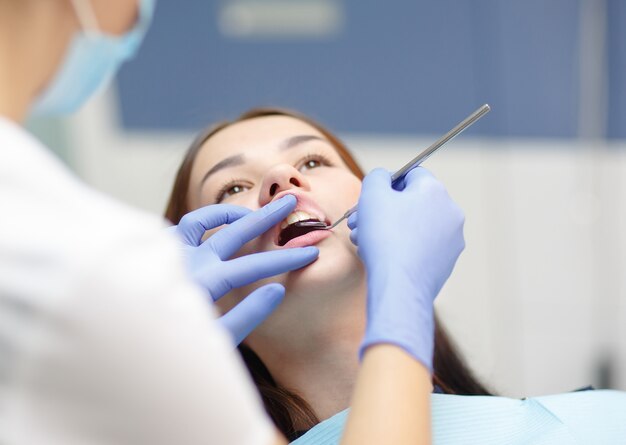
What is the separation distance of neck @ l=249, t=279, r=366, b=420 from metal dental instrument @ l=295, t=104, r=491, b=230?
11cm

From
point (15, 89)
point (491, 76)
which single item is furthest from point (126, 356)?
point (491, 76)

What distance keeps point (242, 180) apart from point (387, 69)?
1.30 meters

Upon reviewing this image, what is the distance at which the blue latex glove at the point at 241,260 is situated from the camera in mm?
1184

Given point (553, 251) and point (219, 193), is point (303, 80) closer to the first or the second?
point (553, 251)

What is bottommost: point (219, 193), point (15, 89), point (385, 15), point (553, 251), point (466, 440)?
point (466, 440)

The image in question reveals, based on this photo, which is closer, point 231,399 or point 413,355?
point 231,399

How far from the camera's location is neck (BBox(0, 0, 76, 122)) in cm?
85

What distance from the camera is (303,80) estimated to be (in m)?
→ 2.73

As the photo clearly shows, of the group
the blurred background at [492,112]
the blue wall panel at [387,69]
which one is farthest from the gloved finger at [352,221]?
the blurred background at [492,112]

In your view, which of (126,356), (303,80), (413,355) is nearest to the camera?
(126,356)

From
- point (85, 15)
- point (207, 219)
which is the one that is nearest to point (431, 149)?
point (207, 219)

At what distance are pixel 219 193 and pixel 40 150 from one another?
666 mm

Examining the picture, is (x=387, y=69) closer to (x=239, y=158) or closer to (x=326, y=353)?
(x=239, y=158)

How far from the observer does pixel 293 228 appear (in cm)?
133
